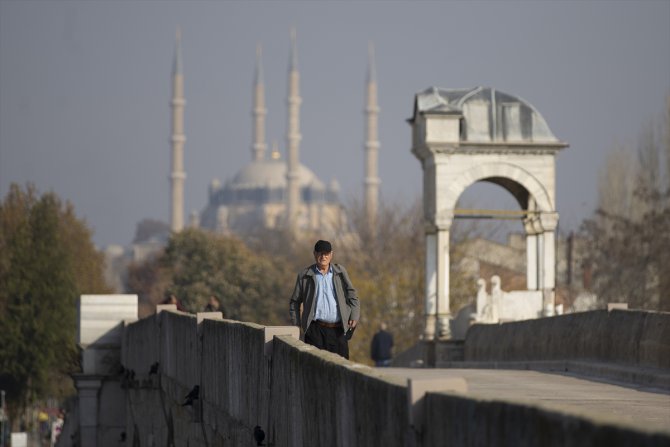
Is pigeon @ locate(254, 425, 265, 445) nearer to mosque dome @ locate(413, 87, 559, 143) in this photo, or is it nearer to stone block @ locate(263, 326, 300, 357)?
stone block @ locate(263, 326, 300, 357)

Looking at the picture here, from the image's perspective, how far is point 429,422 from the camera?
6.16 meters

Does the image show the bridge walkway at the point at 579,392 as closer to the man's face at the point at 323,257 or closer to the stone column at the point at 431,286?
the man's face at the point at 323,257

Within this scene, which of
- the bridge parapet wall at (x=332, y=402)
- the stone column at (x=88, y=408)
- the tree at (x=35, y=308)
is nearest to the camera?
the bridge parapet wall at (x=332, y=402)

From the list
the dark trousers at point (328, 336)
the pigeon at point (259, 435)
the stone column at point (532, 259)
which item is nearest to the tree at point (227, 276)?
the stone column at point (532, 259)

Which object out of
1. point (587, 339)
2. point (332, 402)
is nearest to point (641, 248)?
point (587, 339)

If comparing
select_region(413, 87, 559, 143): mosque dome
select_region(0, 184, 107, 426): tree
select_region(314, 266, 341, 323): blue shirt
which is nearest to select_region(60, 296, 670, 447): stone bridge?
select_region(314, 266, 341, 323): blue shirt

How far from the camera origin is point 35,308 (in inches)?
2830

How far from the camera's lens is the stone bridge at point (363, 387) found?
5.53 meters

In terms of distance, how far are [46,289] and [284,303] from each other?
16421mm

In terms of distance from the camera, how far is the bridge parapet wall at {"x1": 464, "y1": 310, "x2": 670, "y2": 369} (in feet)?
51.4

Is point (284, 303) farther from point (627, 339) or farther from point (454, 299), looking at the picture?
point (627, 339)

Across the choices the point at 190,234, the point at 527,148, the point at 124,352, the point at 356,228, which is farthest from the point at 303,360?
the point at 356,228

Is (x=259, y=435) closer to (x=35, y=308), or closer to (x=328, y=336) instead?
(x=328, y=336)

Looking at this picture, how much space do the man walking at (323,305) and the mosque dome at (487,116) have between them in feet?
60.5
